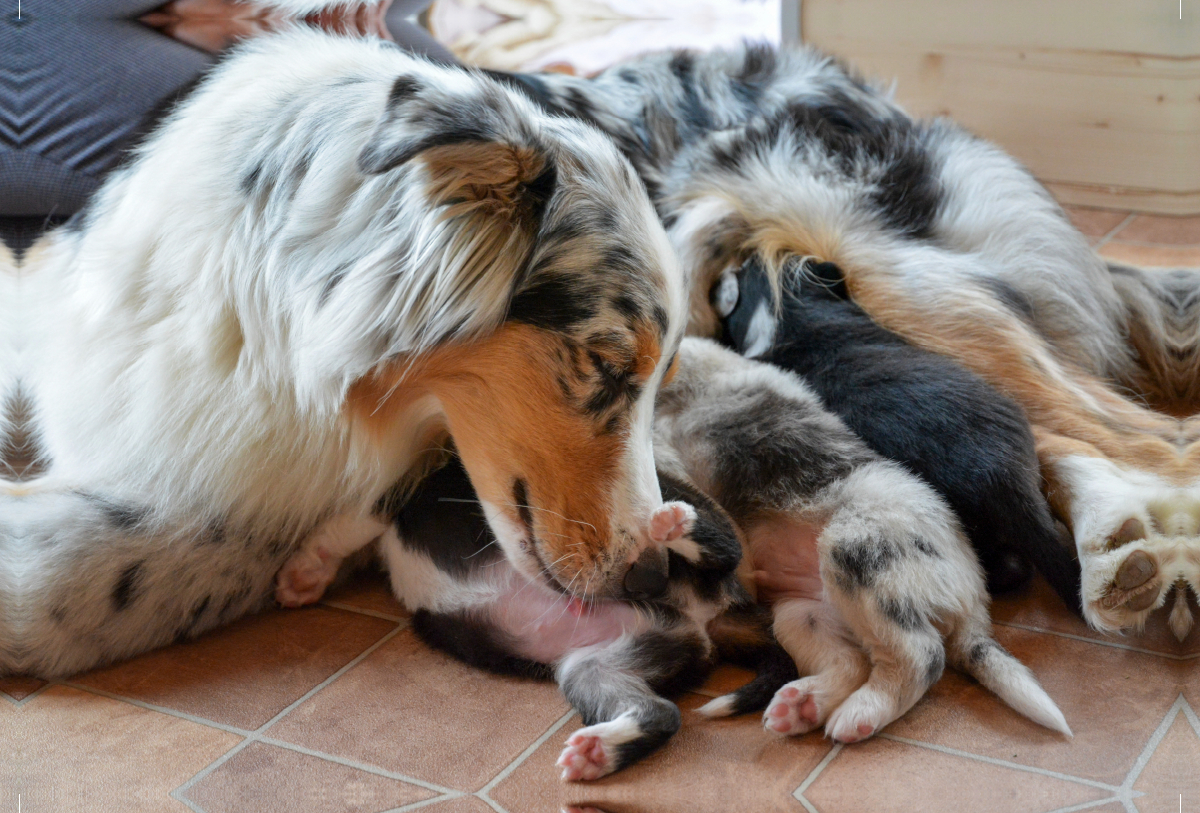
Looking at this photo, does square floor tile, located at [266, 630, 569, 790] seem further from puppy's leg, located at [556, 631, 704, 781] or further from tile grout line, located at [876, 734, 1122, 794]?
tile grout line, located at [876, 734, 1122, 794]

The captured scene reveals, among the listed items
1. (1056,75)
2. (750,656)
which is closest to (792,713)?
(750,656)

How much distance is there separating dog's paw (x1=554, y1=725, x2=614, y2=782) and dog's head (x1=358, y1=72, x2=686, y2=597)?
0.30 metres

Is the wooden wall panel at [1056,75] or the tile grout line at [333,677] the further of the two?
the wooden wall panel at [1056,75]

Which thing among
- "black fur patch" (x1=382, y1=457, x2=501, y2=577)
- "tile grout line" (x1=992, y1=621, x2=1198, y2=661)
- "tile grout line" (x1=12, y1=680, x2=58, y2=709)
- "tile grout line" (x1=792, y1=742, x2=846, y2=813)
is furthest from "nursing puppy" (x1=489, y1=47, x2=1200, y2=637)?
"tile grout line" (x1=12, y1=680, x2=58, y2=709)

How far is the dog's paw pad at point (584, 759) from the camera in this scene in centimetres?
171

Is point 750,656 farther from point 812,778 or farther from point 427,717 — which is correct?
point 427,717

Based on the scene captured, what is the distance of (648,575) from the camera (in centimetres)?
193

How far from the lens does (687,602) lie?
201 centimetres

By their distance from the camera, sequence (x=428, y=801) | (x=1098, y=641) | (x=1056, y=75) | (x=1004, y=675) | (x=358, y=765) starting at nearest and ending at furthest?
(x=428, y=801), (x=358, y=765), (x=1004, y=675), (x=1098, y=641), (x=1056, y=75)

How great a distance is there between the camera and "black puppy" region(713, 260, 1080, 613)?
2119mm

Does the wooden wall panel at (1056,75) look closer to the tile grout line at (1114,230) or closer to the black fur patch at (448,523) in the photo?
the tile grout line at (1114,230)

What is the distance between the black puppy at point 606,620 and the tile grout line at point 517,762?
0.05m

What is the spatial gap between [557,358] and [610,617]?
50 cm

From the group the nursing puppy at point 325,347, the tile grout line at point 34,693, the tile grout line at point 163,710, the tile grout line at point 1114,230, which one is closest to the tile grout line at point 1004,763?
the nursing puppy at point 325,347
